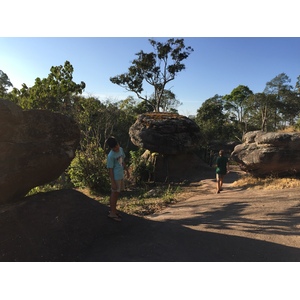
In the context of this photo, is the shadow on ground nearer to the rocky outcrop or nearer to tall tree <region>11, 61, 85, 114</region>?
the rocky outcrop

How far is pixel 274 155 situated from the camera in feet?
28.9

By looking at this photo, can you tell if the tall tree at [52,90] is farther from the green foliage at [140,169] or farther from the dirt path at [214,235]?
the dirt path at [214,235]

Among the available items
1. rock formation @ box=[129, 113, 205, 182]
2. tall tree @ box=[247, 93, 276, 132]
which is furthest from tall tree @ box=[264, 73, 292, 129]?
rock formation @ box=[129, 113, 205, 182]

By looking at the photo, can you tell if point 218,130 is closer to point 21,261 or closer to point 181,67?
point 181,67

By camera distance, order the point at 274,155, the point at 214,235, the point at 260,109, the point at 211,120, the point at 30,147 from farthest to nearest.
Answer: the point at 260,109 < the point at 211,120 < the point at 274,155 < the point at 30,147 < the point at 214,235

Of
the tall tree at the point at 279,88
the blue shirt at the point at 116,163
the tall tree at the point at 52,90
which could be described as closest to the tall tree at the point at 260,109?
the tall tree at the point at 279,88

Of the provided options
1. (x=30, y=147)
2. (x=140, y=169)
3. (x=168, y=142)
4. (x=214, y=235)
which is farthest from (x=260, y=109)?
(x=30, y=147)

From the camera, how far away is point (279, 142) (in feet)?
29.2

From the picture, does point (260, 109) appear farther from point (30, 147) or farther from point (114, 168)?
point (30, 147)

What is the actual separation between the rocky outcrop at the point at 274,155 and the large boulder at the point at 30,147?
21.3 ft

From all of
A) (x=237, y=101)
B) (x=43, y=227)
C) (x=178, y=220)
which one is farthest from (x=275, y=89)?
(x=43, y=227)

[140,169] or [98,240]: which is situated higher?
[140,169]

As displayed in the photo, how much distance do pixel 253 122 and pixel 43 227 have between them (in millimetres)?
35075

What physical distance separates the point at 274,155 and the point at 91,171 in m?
6.94
